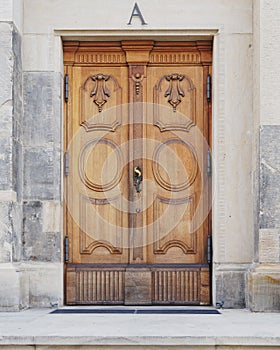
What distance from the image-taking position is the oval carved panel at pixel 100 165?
8422mm

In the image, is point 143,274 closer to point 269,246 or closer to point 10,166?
point 269,246

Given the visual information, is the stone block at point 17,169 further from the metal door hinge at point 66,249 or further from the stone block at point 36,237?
the metal door hinge at point 66,249

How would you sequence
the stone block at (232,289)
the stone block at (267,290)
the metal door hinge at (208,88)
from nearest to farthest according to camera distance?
1. the stone block at (267,290)
2. the stone block at (232,289)
3. the metal door hinge at (208,88)

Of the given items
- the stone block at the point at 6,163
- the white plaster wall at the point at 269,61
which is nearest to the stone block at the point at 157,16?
the white plaster wall at the point at 269,61

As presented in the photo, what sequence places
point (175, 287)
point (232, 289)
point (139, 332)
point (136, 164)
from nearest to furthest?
point (139, 332) → point (232, 289) → point (175, 287) → point (136, 164)

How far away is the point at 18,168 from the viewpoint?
26.2 feet

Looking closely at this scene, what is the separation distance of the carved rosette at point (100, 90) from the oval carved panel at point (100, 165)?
0.40 m

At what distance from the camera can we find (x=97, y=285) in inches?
328

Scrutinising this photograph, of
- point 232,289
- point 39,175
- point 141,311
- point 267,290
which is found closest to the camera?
point 267,290

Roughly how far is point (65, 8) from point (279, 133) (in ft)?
8.45

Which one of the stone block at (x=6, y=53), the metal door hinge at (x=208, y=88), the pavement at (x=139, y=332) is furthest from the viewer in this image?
the metal door hinge at (x=208, y=88)

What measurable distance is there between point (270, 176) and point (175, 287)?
158 centimetres

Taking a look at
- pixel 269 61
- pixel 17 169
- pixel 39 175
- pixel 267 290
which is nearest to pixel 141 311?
pixel 267 290

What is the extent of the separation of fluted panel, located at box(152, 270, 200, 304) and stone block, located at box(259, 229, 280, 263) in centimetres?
92
